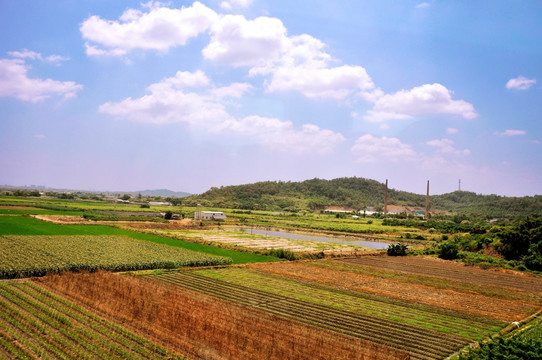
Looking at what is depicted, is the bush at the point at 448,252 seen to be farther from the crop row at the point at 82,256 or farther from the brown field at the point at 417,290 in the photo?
the crop row at the point at 82,256

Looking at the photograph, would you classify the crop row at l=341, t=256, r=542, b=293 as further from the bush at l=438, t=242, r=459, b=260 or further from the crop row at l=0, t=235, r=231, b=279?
the crop row at l=0, t=235, r=231, b=279

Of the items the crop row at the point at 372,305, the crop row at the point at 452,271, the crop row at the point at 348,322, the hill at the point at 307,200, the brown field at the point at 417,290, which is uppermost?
the hill at the point at 307,200

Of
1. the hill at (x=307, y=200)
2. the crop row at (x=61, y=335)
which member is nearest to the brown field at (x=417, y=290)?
the crop row at (x=61, y=335)

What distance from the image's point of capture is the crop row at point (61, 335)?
519 inches

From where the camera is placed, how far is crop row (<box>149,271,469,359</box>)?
16094 millimetres

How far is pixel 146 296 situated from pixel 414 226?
8137 centimetres

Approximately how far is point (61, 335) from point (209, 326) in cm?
542

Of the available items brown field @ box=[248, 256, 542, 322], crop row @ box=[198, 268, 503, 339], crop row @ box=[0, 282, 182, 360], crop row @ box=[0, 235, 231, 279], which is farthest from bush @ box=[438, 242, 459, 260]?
crop row @ box=[0, 282, 182, 360]

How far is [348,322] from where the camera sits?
61.0 ft

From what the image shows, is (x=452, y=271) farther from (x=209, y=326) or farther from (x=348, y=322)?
(x=209, y=326)

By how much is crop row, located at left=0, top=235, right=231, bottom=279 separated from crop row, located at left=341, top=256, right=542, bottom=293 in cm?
1609

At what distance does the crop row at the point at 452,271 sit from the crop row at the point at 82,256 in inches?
634

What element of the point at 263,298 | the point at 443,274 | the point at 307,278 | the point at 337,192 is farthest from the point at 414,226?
the point at 337,192

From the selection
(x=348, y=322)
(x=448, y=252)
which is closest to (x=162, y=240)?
(x=348, y=322)
